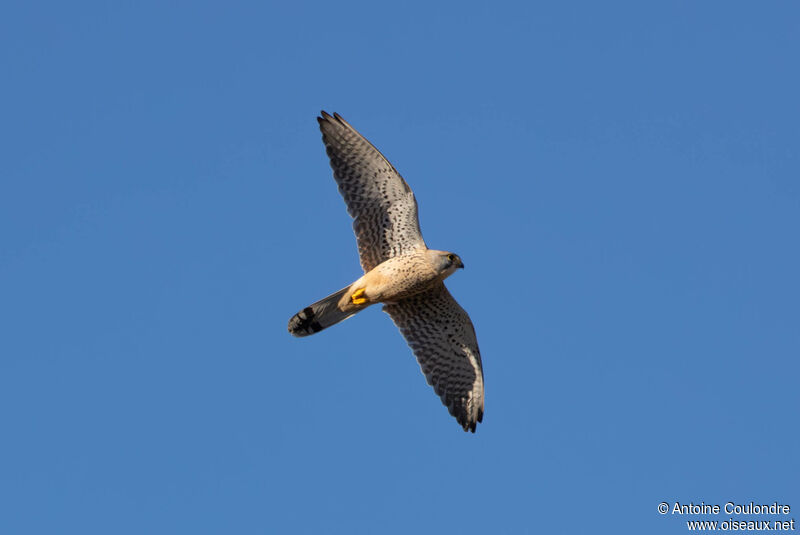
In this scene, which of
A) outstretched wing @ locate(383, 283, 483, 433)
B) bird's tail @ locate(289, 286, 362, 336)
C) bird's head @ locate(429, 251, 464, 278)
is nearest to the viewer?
bird's head @ locate(429, 251, 464, 278)

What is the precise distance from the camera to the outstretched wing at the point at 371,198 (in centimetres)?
1911

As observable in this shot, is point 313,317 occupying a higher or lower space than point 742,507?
higher

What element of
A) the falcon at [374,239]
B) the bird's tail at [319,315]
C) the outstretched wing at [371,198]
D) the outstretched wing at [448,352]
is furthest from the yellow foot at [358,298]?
the outstretched wing at [448,352]

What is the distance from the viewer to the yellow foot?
19.1m

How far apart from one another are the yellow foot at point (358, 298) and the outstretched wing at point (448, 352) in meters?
0.78

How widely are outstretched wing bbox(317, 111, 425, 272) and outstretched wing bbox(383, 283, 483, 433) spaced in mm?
940

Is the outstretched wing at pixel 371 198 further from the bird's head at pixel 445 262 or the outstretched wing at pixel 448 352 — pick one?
the outstretched wing at pixel 448 352

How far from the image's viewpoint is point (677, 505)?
774 inches

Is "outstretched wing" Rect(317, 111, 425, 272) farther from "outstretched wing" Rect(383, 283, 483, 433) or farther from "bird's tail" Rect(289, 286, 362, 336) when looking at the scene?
"outstretched wing" Rect(383, 283, 483, 433)

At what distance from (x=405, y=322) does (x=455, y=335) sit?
2.13 feet

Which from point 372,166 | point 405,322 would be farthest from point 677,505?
point 372,166

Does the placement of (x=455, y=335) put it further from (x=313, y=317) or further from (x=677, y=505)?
(x=677, y=505)

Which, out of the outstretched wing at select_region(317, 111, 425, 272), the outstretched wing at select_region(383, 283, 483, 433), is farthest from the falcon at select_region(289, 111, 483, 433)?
the outstretched wing at select_region(383, 283, 483, 433)

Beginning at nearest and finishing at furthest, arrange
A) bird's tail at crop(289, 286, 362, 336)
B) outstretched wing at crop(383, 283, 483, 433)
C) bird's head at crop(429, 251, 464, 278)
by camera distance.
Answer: bird's head at crop(429, 251, 464, 278)
bird's tail at crop(289, 286, 362, 336)
outstretched wing at crop(383, 283, 483, 433)
